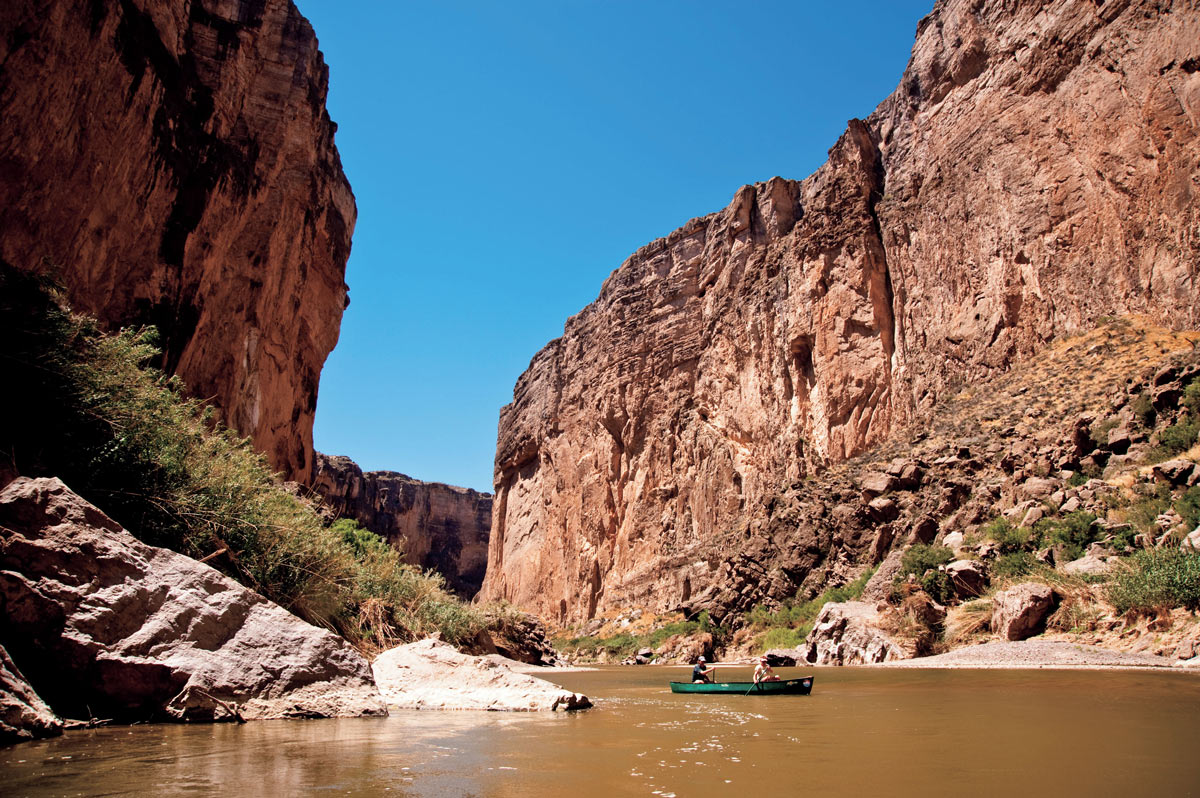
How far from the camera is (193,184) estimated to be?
643 inches

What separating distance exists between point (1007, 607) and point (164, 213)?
1937 centimetres

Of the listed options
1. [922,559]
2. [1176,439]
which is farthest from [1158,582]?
[922,559]

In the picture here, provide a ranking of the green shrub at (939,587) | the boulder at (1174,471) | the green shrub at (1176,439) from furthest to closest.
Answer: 1. the green shrub at (939,587)
2. the green shrub at (1176,439)
3. the boulder at (1174,471)

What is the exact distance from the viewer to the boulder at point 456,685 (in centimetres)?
914

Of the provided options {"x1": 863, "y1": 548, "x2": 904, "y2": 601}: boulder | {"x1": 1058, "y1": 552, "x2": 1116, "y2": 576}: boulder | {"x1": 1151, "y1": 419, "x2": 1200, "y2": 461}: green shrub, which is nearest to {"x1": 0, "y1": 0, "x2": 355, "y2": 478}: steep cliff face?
{"x1": 863, "y1": 548, "x2": 904, "y2": 601}: boulder

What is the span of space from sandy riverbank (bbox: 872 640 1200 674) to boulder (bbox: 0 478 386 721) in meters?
11.5

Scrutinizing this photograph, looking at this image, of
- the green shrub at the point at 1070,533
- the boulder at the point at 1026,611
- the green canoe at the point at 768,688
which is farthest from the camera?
the green shrub at the point at 1070,533

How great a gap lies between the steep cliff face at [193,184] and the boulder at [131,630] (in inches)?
214

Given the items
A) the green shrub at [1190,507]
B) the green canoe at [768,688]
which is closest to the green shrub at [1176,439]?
the green shrub at [1190,507]

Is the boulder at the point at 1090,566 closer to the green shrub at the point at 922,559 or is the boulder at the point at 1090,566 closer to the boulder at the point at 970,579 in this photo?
the boulder at the point at 970,579

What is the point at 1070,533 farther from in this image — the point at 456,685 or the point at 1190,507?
the point at 456,685

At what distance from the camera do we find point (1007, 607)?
15812 millimetres

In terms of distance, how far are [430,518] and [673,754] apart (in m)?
89.4

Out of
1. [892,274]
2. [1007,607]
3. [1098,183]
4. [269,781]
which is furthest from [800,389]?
[269,781]
